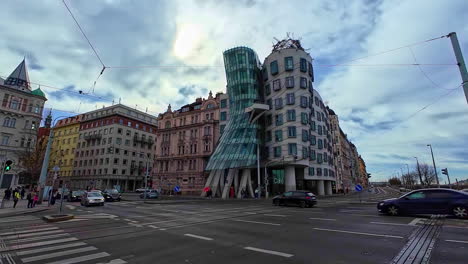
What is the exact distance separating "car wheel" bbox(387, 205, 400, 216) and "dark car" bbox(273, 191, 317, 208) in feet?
24.0

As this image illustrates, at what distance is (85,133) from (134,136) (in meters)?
17.8

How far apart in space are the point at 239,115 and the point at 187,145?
18186 millimetres

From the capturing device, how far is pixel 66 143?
83250mm

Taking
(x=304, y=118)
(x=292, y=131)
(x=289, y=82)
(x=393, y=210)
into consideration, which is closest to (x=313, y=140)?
(x=304, y=118)

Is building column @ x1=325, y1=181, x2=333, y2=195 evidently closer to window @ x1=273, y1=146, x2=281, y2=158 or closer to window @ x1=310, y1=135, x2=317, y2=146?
window @ x1=310, y1=135, x2=317, y2=146

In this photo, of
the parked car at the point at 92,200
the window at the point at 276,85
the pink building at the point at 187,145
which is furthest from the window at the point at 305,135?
the parked car at the point at 92,200

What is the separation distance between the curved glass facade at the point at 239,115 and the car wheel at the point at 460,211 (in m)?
29.9

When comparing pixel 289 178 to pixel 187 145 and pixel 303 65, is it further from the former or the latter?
pixel 187 145

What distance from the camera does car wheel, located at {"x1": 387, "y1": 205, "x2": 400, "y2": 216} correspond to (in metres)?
13.2

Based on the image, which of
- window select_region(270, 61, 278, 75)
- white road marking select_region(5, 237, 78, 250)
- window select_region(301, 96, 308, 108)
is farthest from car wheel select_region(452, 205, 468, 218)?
window select_region(270, 61, 278, 75)

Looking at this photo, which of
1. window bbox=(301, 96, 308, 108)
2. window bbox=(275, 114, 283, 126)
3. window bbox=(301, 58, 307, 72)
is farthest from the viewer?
window bbox=(275, 114, 283, 126)

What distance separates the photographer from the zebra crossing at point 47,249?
6082mm

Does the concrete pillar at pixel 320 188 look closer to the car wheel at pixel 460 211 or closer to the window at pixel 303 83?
the window at pixel 303 83

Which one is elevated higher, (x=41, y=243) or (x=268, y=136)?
(x=268, y=136)
